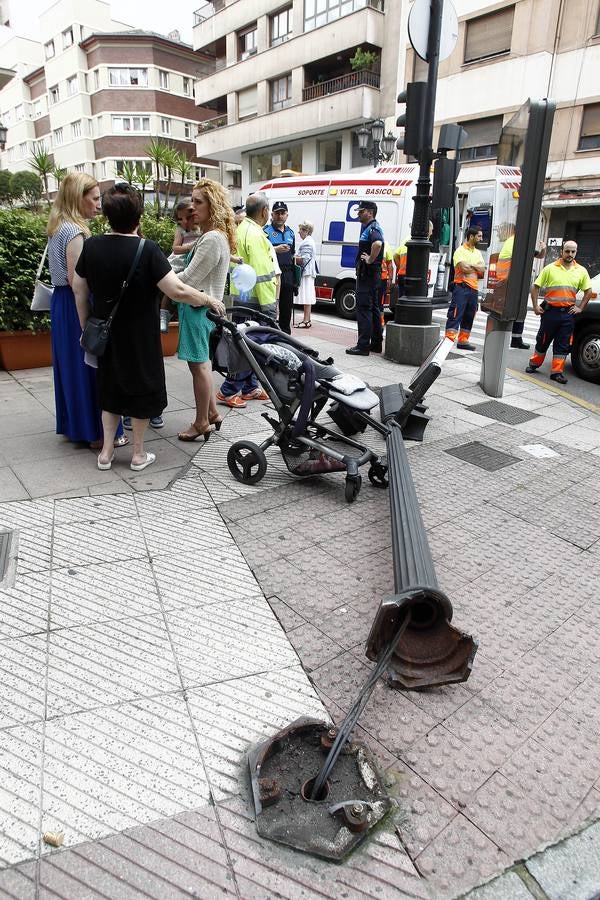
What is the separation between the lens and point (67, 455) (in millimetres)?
4625

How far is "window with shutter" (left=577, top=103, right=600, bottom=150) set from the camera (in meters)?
23.1

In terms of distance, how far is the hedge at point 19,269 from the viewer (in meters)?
6.34

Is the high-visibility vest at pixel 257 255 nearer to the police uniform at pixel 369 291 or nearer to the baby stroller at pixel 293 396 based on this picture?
the baby stroller at pixel 293 396

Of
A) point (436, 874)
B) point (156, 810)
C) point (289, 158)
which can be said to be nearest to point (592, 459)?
point (436, 874)

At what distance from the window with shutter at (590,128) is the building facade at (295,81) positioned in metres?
8.59

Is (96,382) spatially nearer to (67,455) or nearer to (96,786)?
(67,455)

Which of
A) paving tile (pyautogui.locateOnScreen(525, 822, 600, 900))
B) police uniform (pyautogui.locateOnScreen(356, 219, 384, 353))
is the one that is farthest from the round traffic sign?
paving tile (pyautogui.locateOnScreen(525, 822, 600, 900))

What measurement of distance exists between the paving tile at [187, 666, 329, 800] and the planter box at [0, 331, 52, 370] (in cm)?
561

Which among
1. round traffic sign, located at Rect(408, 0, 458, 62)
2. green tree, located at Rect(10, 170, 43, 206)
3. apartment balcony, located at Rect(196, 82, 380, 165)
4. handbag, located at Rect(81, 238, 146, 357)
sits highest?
apartment balcony, located at Rect(196, 82, 380, 165)

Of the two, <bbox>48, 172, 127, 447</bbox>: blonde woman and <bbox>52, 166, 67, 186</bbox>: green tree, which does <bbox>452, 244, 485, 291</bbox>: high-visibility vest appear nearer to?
<bbox>52, 166, 67, 186</bbox>: green tree

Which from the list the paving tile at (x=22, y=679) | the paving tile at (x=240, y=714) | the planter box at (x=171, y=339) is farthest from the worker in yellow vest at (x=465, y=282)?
the paving tile at (x=22, y=679)

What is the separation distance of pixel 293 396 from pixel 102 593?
6.18 feet

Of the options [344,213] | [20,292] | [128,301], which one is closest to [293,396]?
[128,301]

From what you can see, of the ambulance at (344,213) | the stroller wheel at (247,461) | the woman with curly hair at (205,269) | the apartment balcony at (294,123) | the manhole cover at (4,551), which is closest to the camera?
the manhole cover at (4,551)
